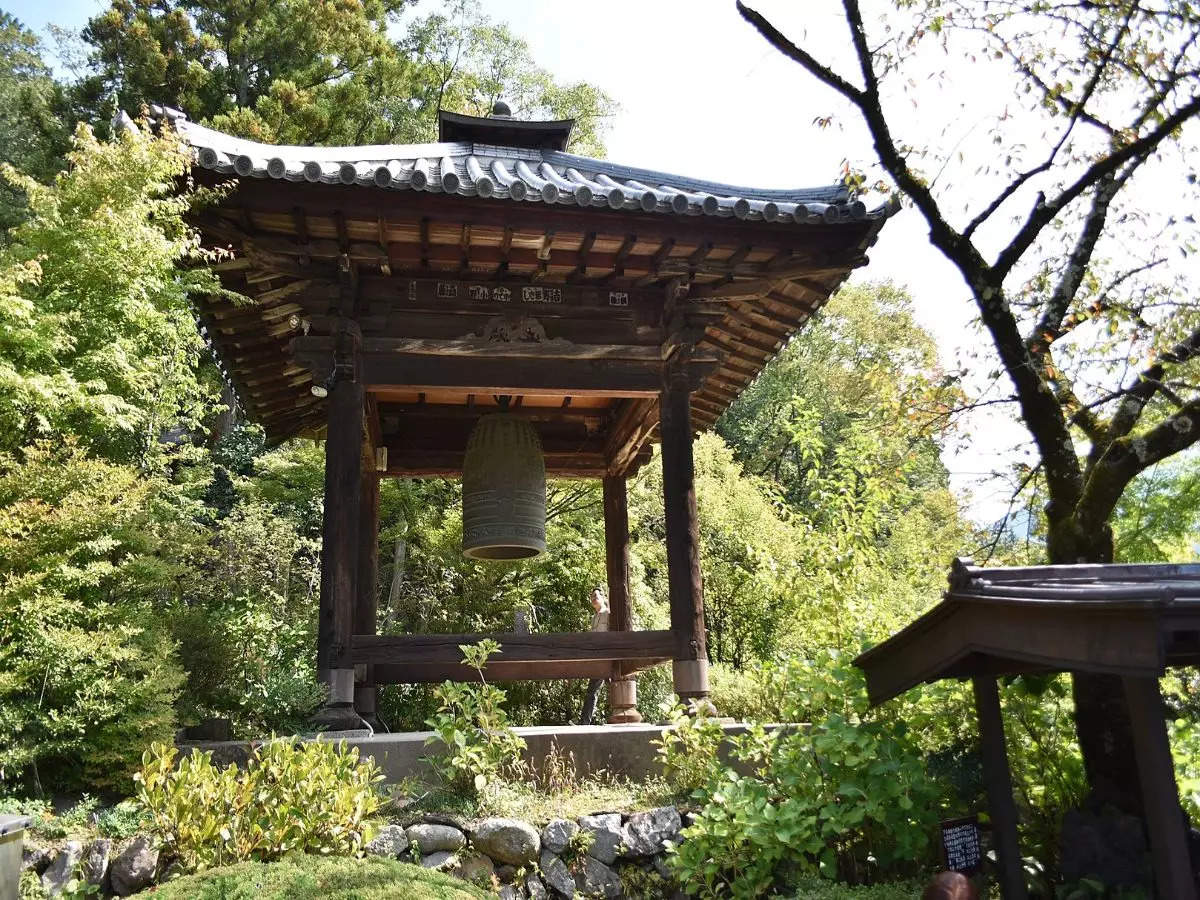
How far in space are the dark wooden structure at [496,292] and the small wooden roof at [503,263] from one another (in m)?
0.01

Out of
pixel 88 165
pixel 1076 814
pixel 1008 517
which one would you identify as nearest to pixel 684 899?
pixel 1076 814

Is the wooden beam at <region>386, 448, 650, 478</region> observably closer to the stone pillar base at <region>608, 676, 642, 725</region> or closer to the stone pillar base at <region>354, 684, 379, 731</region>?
the stone pillar base at <region>608, 676, 642, 725</region>

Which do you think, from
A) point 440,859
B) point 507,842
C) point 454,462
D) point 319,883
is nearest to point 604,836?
point 507,842

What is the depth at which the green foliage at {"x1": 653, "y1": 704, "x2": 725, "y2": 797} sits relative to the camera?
16.4 ft

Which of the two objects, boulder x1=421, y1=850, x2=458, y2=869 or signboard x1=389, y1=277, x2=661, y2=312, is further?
signboard x1=389, y1=277, x2=661, y2=312

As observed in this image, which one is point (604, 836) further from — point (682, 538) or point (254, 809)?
point (682, 538)

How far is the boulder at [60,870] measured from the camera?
13.2 feet

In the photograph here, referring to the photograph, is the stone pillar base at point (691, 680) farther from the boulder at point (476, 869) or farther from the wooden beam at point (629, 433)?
the wooden beam at point (629, 433)

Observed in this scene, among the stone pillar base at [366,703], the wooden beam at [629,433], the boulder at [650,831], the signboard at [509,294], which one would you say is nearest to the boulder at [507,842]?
the boulder at [650,831]

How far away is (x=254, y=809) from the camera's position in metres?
4.06

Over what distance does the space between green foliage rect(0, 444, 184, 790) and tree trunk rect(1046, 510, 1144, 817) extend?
183 inches

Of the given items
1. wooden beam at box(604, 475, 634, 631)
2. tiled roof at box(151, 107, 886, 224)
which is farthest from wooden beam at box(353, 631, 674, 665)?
tiled roof at box(151, 107, 886, 224)

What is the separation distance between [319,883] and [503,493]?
3.39m

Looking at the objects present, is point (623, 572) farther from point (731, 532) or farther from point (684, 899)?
point (731, 532)
